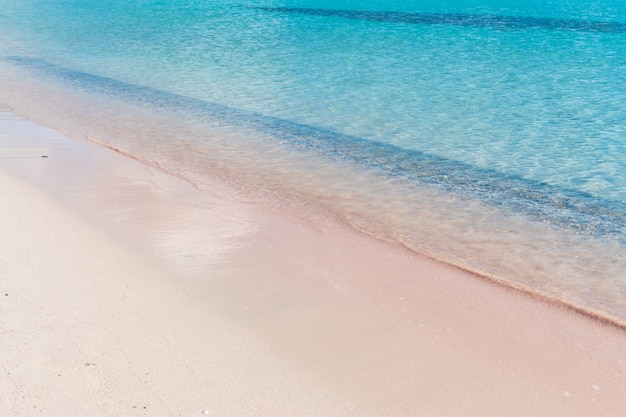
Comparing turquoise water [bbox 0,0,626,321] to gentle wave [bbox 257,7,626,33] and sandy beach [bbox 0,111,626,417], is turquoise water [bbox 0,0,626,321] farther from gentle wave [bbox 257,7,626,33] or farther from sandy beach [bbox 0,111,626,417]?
sandy beach [bbox 0,111,626,417]

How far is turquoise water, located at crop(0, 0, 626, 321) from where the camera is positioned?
5355 millimetres

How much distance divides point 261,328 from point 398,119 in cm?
629

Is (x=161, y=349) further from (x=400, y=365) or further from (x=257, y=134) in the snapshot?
(x=257, y=134)

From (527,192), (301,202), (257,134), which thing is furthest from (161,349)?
(257,134)

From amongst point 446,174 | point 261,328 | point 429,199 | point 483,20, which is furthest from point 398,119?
point 483,20

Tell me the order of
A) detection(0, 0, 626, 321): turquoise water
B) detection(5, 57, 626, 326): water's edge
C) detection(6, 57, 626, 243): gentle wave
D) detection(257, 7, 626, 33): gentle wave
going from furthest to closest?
1. detection(257, 7, 626, 33): gentle wave
2. detection(6, 57, 626, 243): gentle wave
3. detection(0, 0, 626, 321): turquoise water
4. detection(5, 57, 626, 326): water's edge

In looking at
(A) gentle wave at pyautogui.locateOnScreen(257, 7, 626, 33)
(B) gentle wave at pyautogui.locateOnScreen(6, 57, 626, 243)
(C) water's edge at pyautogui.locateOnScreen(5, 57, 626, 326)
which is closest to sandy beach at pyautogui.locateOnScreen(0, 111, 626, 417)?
(C) water's edge at pyautogui.locateOnScreen(5, 57, 626, 326)

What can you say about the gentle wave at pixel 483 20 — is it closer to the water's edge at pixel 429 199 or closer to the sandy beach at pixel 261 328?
the water's edge at pixel 429 199

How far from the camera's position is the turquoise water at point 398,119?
17.6 ft

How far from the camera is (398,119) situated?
9.34m

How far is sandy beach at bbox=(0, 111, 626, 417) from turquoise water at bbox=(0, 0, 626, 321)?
62 cm

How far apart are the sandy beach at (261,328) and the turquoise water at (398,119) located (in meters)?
0.62

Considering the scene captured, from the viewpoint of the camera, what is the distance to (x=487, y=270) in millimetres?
4562

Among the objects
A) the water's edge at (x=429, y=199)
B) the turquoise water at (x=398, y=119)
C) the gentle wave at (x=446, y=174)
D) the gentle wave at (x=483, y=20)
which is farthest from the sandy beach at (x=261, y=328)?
the gentle wave at (x=483, y=20)
